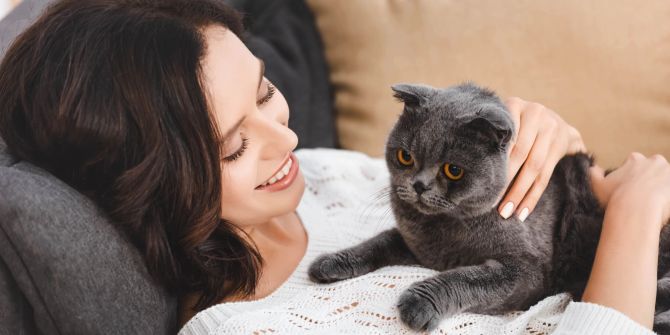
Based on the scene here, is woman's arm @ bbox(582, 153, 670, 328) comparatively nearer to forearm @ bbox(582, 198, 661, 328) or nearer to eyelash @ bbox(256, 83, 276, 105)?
forearm @ bbox(582, 198, 661, 328)

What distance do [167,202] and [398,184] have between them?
0.41m

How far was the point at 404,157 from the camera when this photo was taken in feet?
3.42

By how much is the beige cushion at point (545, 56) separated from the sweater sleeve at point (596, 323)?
0.71m

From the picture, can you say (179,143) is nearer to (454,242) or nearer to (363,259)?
(363,259)

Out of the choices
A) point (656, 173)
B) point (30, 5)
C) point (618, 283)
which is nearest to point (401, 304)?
point (618, 283)

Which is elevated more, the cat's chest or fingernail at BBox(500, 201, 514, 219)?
fingernail at BBox(500, 201, 514, 219)

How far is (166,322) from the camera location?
0.97 meters

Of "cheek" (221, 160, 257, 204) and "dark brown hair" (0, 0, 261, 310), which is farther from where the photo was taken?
"cheek" (221, 160, 257, 204)

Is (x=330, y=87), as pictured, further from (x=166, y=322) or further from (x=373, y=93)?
(x=166, y=322)

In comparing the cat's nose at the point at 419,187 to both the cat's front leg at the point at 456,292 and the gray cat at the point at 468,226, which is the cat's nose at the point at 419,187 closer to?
the gray cat at the point at 468,226

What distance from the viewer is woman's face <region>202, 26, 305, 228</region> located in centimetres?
94

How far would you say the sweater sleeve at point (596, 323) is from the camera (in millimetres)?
854

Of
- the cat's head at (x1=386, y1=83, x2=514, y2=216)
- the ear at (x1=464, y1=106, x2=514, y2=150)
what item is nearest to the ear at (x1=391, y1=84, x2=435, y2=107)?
the cat's head at (x1=386, y1=83, x2=514, y2=216)

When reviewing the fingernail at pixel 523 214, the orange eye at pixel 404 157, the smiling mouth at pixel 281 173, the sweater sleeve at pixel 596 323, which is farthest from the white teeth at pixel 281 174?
the sweater sleeve at pixel 596 323
